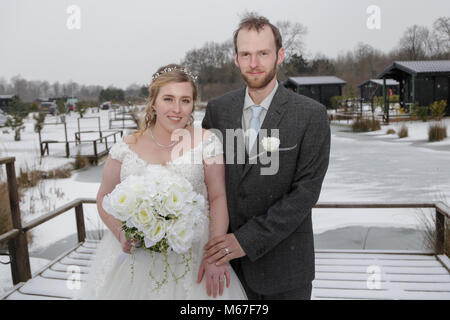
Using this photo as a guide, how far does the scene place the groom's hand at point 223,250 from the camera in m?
2.00

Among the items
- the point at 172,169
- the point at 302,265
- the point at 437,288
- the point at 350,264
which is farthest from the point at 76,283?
the point at 437,288

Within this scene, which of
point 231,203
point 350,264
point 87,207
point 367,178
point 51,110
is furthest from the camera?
point 51,110

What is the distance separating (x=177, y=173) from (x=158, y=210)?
1.56 ft

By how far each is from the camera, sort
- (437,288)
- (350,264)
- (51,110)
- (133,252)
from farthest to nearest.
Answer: (51,110)
(350,264)
(437,288)
(133,252)

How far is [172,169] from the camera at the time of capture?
7.39 ft

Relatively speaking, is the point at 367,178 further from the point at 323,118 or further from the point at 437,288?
the point at 323,118

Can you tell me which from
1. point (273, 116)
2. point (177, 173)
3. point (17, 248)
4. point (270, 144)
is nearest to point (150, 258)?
point (177, 173)

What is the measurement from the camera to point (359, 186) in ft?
30.1

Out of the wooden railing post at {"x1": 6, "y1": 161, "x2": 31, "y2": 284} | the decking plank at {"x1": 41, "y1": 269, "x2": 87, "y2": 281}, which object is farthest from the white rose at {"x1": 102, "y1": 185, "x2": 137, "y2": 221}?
the decking plank at {"x1": 41, "y1": 269, "x2": 87, "y2": 281}

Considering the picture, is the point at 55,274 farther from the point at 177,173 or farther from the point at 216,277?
the point at 216,277

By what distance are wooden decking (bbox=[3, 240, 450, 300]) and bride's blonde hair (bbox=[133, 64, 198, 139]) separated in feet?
5.51
